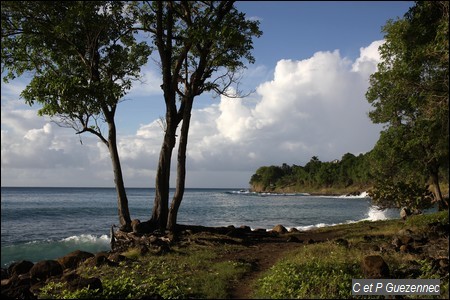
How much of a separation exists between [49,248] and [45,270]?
16225 mm

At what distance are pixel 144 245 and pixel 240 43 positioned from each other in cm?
1017

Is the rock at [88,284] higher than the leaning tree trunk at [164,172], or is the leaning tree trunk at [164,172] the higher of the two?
the leaning tree trunk at [164,172]

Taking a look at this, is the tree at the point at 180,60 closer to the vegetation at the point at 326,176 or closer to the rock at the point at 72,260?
the rock at the point at 72,260

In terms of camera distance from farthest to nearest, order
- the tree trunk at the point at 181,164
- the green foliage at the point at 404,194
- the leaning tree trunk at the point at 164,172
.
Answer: the green foliage at the point at 404,194 → the leaning tree trunk at the point at 164,172 → the tree trunk at the point at 181,164

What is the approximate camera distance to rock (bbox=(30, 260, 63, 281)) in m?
15.2

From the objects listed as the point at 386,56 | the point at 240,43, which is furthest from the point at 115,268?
the point at 386,56

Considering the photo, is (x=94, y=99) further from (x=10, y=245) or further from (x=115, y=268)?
(x=10, y=245)

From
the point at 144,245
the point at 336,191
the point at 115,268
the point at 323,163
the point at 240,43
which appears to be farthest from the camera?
the point at 323,163

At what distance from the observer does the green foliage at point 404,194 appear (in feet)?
101

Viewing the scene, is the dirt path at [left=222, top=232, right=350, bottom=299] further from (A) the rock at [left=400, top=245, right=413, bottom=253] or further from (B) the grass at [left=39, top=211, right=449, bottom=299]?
(A) the rock at [left=400, top=245, right=413, bottom=253]

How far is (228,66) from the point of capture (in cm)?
2247

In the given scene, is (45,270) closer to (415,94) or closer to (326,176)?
(415,94)

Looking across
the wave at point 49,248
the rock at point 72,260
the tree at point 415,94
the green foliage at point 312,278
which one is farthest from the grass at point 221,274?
the wave at point 49,248

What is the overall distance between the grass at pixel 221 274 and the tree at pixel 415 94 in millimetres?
6669
